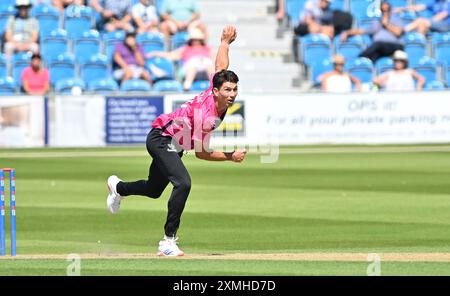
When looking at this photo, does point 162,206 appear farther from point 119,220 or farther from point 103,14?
point 103,14

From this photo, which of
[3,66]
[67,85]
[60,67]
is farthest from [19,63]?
[67,85]

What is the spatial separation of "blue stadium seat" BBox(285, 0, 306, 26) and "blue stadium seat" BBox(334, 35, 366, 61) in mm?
1510

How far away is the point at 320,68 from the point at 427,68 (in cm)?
262

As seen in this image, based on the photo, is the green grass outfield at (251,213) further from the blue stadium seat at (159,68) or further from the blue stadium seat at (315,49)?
the blue stadium seat at (315,49)

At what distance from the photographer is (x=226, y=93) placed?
11.5 meters

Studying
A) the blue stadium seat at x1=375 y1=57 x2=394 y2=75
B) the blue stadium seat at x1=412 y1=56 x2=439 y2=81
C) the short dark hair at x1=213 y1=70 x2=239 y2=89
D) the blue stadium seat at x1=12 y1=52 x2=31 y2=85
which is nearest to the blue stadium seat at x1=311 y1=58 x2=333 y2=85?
the blue stadium seat at x1=375 y1=57 x2=394 y2=75

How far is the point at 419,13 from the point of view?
31719mm

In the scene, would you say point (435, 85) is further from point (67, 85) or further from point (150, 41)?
point (67, 85)

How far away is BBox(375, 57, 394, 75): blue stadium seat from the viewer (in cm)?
2942

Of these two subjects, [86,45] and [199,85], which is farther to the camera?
[86,45]

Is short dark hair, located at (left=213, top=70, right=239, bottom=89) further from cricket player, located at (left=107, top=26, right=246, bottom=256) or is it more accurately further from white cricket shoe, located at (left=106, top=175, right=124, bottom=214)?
white cricket shoe, located at (left=106, top=175, right=124, bottom=214)

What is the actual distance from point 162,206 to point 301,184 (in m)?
2.87

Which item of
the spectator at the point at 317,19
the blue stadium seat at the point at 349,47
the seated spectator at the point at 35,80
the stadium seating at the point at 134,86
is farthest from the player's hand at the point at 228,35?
the blue stadium seat at the point at 349,47

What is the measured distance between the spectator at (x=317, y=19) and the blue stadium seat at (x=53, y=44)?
19.7 feet
